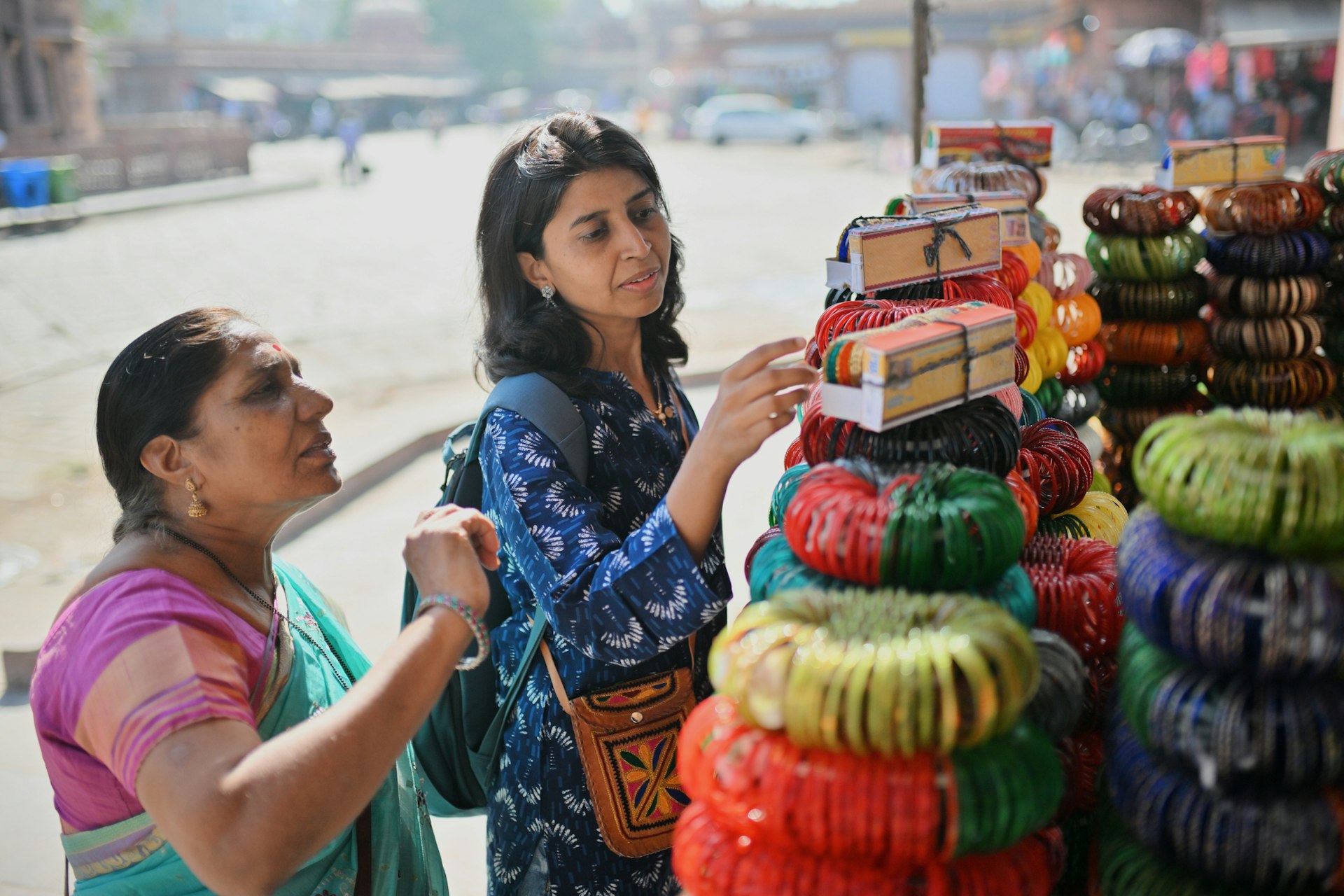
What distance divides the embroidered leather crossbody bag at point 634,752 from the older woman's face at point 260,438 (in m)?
0.45

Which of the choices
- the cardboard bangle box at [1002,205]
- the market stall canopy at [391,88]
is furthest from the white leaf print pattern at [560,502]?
the market stall canopy at [391,88]

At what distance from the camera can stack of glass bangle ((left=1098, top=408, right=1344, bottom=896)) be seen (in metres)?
0.79

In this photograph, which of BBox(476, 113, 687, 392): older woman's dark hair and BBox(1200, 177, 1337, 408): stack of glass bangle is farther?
BBox(1200, 177, 1337, 408): stack of glass bangle

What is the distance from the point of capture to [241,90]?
4134cm

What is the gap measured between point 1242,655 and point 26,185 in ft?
63.0

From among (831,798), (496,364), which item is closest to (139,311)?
(496,364)

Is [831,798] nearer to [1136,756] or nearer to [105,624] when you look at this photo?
[1136,756]

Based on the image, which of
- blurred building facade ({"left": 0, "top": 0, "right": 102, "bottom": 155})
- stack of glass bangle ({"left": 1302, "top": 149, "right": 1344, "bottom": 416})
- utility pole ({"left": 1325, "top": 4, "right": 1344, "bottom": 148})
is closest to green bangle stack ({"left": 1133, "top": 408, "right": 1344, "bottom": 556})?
stack of glass bangle ({"left": 1302, "top": 149, "right": 1344, "bottom": 416})

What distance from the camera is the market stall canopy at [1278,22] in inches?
687

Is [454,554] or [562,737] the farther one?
[562,737]

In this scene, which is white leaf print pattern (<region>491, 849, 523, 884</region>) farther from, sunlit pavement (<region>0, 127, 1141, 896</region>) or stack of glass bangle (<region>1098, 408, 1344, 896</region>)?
stack of glass bangle (<region>1098, 408, 1344, 896</region>)

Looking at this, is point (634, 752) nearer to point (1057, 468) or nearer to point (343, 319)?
point (1057, 468)

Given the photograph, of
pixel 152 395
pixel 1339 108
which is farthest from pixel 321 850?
pixel 1339 108

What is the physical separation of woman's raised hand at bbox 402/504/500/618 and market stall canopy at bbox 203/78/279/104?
43952 mm
